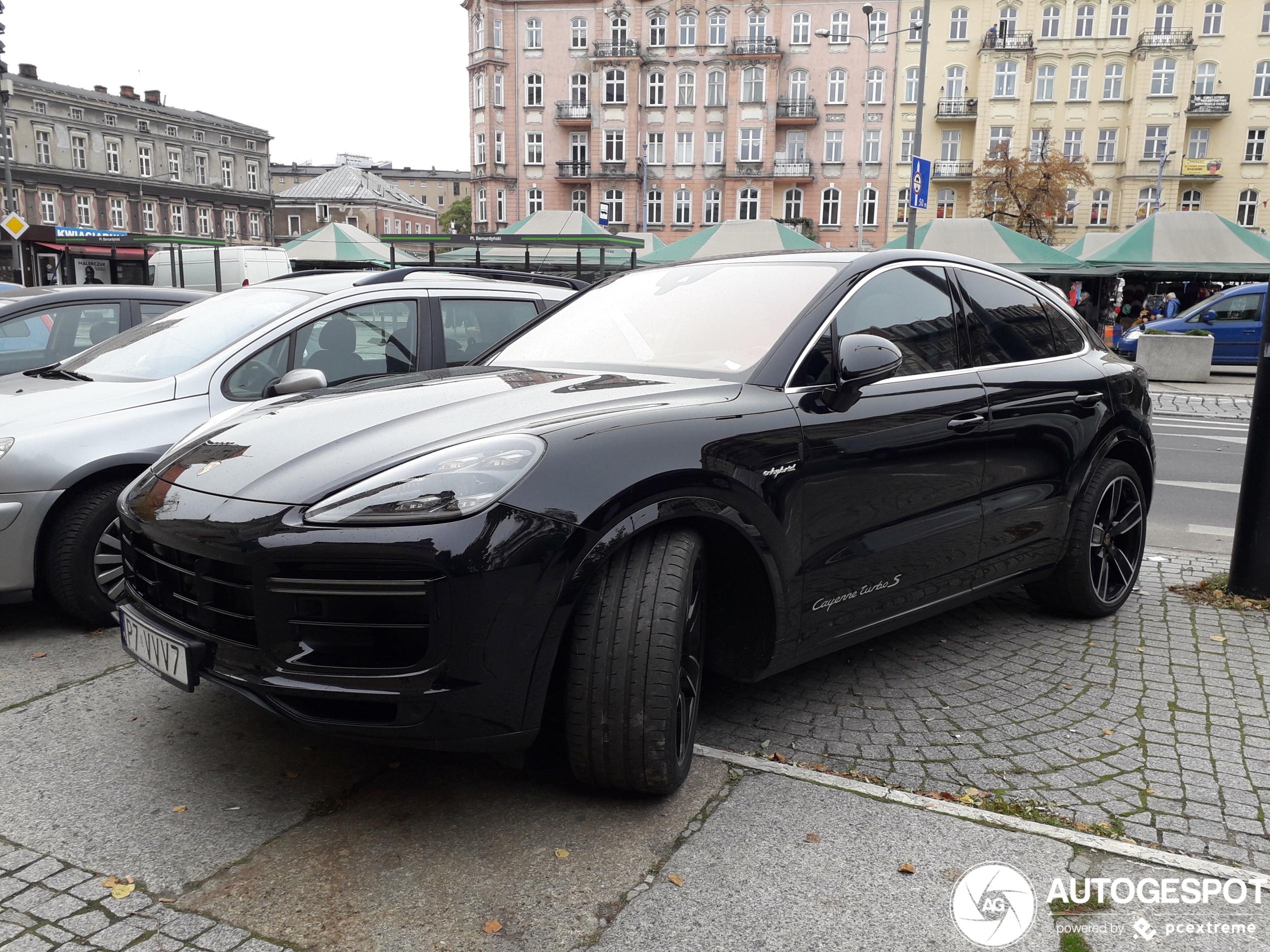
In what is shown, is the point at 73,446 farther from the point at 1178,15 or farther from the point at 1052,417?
the point at 1178,15

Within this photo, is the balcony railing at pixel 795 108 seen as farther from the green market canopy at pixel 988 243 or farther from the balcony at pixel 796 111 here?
the green market canopy at pixel 988 243

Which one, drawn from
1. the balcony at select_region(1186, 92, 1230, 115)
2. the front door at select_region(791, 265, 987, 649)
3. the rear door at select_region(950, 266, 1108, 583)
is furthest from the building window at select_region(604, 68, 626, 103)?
the front door at select_region(791, 265, 987, 649)

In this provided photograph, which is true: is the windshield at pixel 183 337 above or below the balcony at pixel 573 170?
below

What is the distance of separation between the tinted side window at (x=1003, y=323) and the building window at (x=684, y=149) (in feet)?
193

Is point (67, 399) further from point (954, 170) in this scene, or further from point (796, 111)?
point (796, 111)

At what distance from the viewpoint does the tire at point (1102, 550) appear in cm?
456

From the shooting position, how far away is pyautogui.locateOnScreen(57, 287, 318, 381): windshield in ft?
16.9

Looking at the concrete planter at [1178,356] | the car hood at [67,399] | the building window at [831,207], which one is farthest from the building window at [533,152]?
the car hood at [67,399]

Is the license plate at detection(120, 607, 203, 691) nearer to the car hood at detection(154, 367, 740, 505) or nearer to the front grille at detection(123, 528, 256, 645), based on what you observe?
the front grille at detection(123, 528, 256, 645)

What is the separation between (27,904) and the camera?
247 cm

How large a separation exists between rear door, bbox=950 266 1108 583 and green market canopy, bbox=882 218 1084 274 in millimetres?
17056

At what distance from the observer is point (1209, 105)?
5447 centimetres

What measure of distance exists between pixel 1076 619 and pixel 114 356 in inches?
197

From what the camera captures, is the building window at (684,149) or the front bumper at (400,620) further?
the building window at (684,149)
